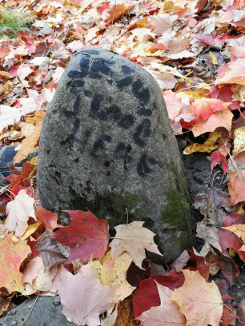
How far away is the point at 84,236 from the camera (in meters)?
1.13

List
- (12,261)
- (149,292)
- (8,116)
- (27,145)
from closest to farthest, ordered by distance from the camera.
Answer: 1. (149,292)
2. (12,261)
3. (27,145)
4. (8,116)

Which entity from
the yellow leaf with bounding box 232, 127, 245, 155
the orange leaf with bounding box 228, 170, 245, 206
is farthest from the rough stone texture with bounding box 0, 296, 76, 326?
the yellow leaf with bounding box 232, 127, 245, 155

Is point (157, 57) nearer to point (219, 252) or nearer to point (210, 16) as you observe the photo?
point (210, 16)

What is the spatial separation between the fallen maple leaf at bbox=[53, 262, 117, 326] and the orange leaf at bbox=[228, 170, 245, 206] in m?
0.67

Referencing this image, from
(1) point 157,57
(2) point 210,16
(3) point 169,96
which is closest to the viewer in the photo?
(3) point 169,96

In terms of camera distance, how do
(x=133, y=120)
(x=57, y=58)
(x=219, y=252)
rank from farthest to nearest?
(x=57, y=58) < (x=219, y=252) < (x=133, y=120)

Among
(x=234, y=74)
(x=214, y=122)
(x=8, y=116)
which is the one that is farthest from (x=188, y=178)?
(x=8, y=116)

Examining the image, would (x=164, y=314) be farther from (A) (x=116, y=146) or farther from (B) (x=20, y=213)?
(B) (x=20, y=213)

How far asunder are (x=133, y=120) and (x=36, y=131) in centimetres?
84

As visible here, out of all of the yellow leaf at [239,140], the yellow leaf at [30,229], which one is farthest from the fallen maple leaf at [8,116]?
the yellow leaf at [239,140]

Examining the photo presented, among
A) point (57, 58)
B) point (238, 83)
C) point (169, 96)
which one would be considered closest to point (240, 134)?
point (238, 83)

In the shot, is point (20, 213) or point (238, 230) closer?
point (238, 230)

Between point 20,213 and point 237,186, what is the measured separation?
1093mm

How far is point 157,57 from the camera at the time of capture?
7.16ft
